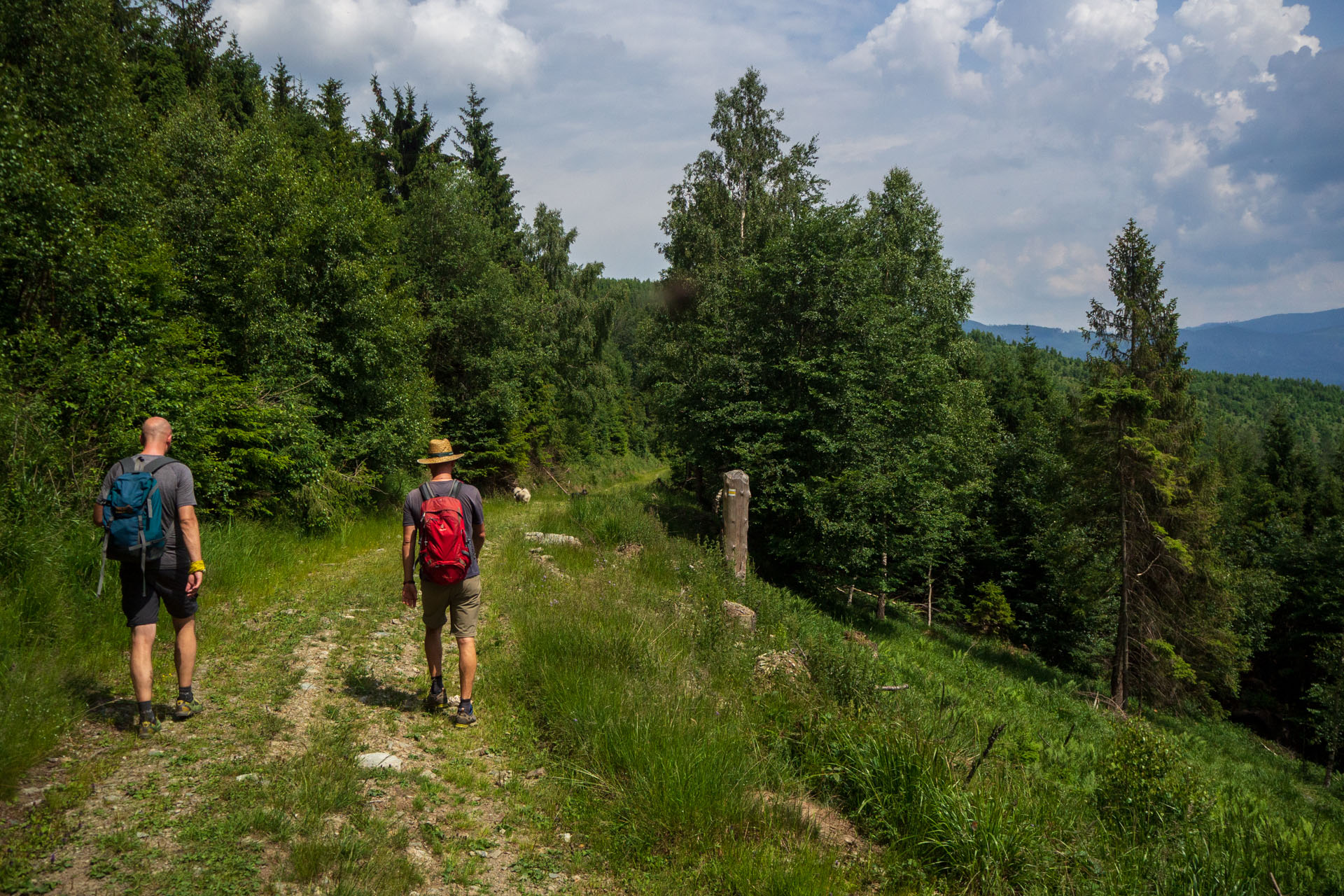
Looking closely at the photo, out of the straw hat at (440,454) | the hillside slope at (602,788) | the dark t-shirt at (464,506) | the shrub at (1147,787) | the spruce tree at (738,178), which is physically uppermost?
the spruce tree at (738,178)

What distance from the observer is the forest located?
26.9ft

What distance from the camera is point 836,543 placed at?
47.0ft

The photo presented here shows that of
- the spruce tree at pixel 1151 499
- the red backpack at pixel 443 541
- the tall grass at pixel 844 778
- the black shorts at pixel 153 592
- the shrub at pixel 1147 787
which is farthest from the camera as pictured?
the spruce tree at pixel 1151 499

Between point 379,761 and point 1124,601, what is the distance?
18593mm

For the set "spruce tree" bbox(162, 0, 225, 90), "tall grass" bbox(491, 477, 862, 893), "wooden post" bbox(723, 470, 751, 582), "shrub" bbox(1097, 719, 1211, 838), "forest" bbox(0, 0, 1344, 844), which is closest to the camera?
"tall grass" bbox(491, 477, 862, 893)

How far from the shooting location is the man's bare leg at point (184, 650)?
4.32 meters

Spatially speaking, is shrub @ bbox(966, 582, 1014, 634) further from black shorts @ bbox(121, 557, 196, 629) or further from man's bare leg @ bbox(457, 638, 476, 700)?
black shorts @ bbox(121, 557, 196, 629)

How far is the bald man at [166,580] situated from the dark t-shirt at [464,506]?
4.37 ft

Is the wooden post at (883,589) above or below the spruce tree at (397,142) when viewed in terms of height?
below

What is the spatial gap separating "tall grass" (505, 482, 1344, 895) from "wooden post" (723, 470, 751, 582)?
2.25 m

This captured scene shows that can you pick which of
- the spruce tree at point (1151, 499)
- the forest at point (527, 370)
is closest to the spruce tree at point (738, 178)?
the forest at point (527, 370)

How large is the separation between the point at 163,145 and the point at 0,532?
506 inches

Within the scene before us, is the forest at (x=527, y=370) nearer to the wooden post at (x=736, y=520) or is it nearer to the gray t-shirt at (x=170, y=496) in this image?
the gray t-shirt at (x=170, y=496)

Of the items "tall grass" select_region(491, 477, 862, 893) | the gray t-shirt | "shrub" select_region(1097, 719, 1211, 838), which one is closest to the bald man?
the gray t-shirt
